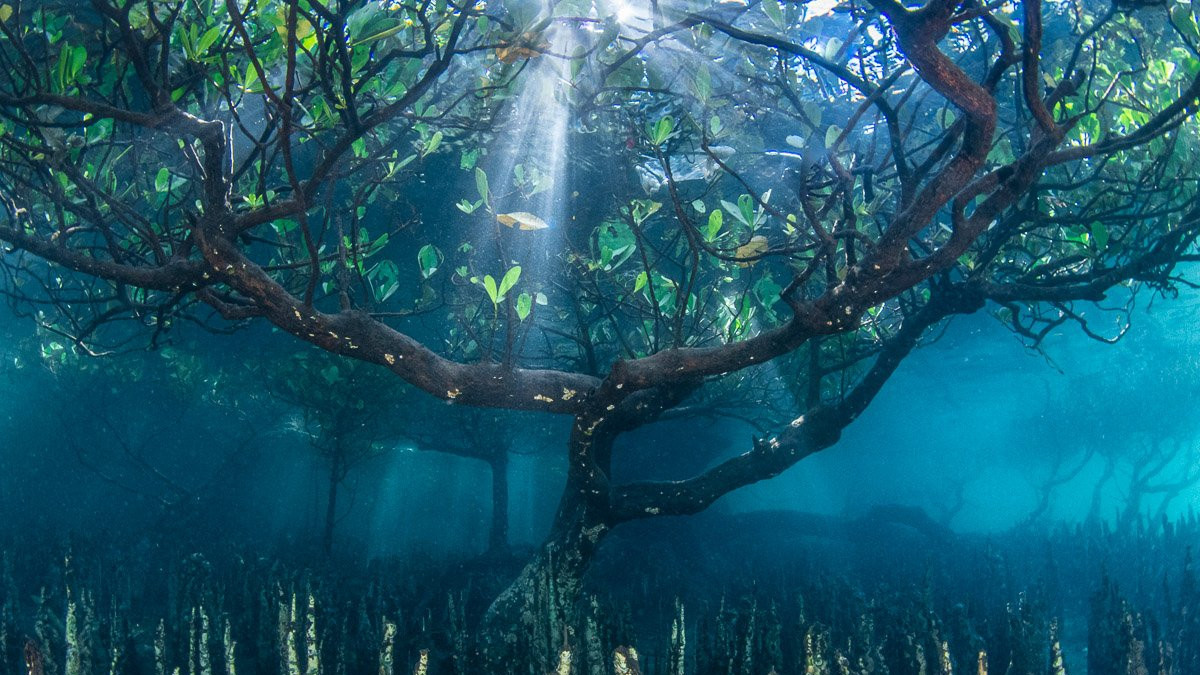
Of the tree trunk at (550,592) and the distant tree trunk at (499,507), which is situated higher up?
the distant tree trunk at (499,507)

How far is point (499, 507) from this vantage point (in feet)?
50.2

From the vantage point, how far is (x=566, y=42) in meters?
4.37

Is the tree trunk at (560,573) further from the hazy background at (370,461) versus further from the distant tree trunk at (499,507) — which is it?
the distant tree trunk at (499,507)

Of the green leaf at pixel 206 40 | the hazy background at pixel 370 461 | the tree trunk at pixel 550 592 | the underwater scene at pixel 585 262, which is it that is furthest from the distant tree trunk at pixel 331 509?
the green leaf at pixel 206 40

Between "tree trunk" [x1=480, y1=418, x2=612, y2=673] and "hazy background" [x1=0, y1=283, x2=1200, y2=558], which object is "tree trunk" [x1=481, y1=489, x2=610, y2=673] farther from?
"hazy background" [x1=0, y1=283, x2=1200, y2=558]

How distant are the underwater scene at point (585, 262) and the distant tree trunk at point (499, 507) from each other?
0.10 meters

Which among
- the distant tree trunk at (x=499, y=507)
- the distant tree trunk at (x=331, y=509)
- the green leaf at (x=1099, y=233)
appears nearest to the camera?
the green leaf at (x=1099, y=233)

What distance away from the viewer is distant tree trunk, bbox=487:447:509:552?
47.2 feet

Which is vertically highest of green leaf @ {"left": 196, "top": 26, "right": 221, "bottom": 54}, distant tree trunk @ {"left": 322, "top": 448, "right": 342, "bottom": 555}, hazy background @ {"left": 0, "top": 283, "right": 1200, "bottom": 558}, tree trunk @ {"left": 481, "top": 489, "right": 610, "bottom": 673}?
hazy background @ {"left": 0, "top": 283, "right": 1200, "bottom": 558}

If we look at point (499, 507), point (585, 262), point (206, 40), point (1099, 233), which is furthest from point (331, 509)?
point (1099, 233)

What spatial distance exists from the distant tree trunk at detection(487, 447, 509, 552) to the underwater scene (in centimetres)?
10

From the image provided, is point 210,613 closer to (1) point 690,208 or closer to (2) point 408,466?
(1) point 690,208

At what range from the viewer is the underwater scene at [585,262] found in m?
3.75

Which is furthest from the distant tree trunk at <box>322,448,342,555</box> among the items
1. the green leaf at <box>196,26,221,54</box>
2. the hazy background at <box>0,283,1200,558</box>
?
the green leaf at <box>196,26,221,54</box>
